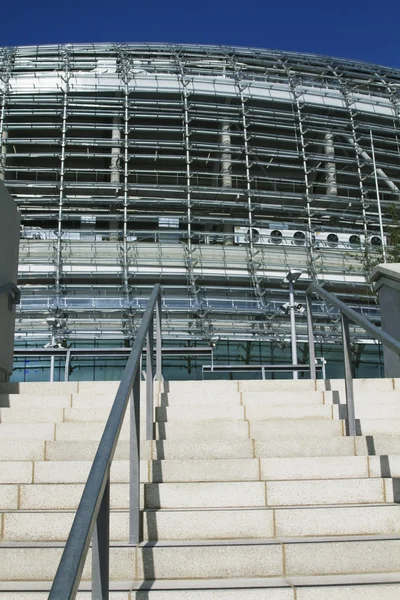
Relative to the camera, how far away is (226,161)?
2525cm

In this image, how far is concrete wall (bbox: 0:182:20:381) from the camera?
A: 5.63 m

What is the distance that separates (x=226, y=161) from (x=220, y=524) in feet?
74.9

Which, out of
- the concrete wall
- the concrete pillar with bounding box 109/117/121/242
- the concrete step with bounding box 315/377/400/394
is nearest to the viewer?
the concrete step with bounding box 315/377/400/394

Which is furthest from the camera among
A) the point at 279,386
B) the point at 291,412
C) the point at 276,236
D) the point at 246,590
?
the point at 276,236

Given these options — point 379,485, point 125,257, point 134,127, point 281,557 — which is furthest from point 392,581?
point 134,127

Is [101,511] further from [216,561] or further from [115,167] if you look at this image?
[115,167]

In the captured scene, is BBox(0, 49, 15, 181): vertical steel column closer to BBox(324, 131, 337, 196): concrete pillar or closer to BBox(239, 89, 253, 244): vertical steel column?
BBox(239, 89, 253, 244): vertical steel column

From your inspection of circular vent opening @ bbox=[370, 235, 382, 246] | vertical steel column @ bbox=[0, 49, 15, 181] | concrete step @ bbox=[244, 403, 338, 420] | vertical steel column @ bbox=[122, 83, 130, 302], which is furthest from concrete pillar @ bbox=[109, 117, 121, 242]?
concrete step @ bbox=[244, 403, 338, 420]

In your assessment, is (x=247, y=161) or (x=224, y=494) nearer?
(x=224, y=494)

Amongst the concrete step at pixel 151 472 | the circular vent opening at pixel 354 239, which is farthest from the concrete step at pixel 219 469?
the circular vent opening at pixel 354 239

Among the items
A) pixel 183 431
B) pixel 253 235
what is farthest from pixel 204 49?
pixel 183 431

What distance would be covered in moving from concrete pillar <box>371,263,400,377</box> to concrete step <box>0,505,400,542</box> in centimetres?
319

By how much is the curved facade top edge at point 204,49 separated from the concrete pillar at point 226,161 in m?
4.78

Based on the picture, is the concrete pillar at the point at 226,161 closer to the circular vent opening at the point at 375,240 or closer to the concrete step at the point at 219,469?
the circular vent opening at the point at 375,240
